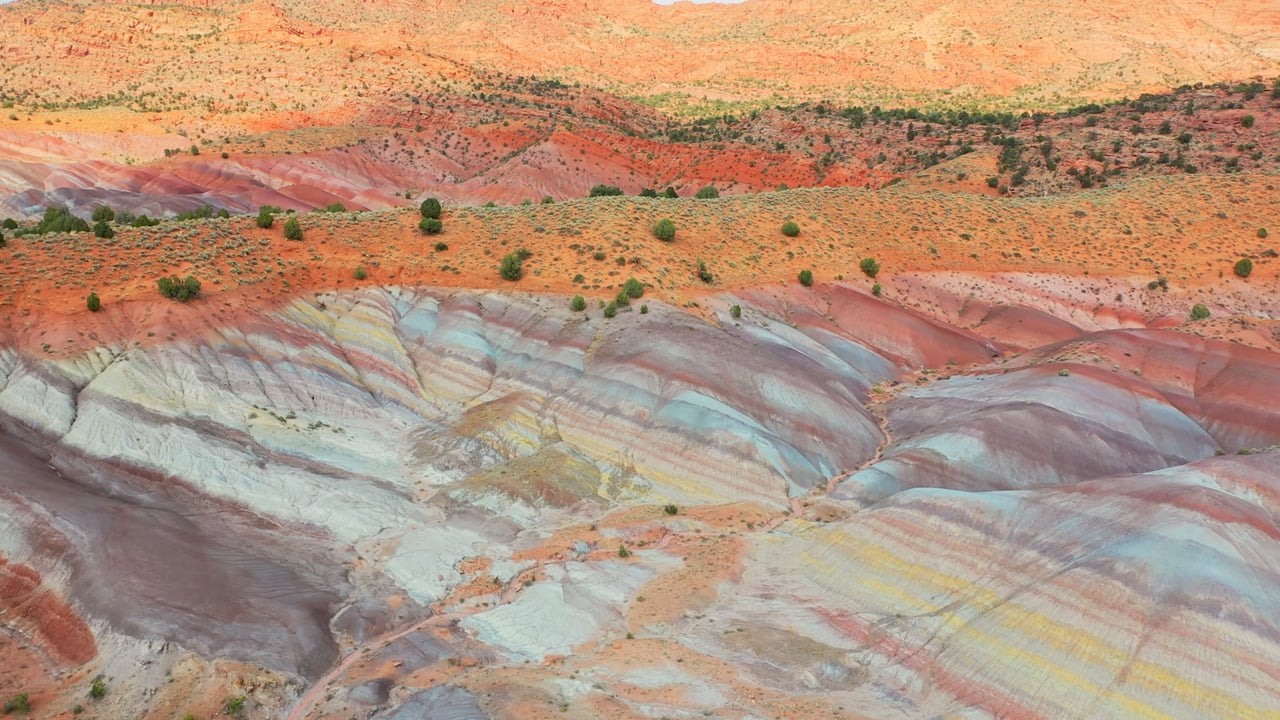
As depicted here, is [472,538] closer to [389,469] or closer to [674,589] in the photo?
[389,469]

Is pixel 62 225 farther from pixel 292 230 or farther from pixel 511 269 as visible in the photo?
pixel 511 269

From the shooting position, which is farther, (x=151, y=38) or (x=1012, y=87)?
(x=1012, y=87)

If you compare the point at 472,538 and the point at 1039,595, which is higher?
the point at 1039,595

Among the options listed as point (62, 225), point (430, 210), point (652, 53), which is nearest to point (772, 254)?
point (430, 210)

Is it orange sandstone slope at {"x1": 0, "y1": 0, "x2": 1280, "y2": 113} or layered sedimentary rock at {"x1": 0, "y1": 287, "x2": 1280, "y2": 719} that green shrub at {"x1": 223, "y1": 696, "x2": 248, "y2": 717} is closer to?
layered sedimentary rock at {"x1": 0, "y1": 287, "x2": 1280, "y2": 719}

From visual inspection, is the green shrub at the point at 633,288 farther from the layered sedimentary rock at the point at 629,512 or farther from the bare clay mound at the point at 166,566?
the bare clay mound at the point at 166,566

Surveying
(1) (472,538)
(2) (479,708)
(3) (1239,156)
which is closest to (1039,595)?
(2) (479,708)

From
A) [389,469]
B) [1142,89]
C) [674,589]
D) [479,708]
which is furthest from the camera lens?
[1142,89]
